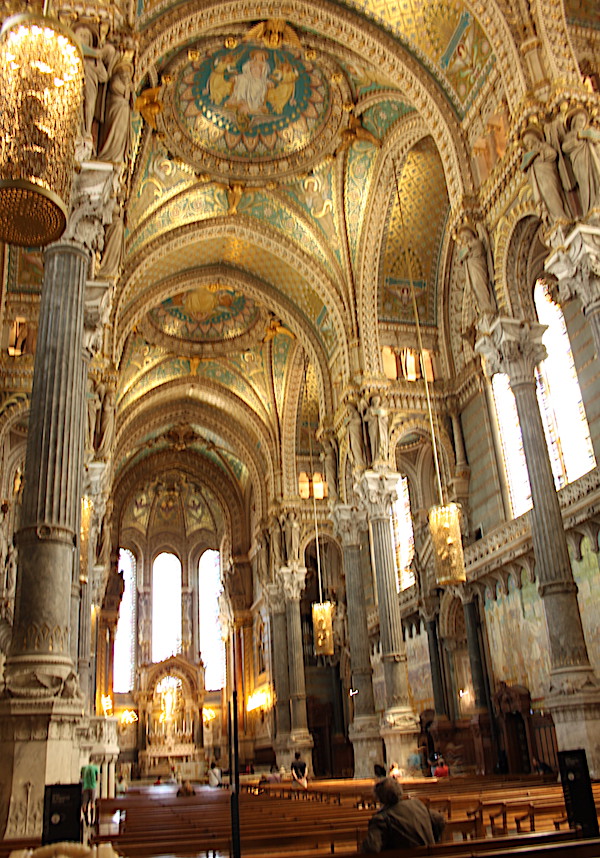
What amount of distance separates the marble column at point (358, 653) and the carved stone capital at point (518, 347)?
309 inches

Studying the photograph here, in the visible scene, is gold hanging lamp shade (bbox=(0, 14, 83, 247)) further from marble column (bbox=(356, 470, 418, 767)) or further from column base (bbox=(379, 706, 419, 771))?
column base (bbox=(379, 706, 419, 771))

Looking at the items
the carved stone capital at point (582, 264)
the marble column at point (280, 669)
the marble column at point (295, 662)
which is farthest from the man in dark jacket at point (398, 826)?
the marble column at point (280, 669)

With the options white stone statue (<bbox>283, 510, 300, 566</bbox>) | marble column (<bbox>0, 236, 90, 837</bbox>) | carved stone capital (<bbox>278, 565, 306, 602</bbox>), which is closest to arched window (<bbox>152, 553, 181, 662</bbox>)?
carved stone capital (<bbox>278, 565, 306, 602</bbox>)

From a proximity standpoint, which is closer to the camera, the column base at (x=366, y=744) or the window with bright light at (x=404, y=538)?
the column base at (x=366, y=744)

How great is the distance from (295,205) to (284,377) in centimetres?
768

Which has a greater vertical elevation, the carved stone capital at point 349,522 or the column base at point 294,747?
the carved stone capital at point 349,522

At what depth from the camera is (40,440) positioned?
8102 millimetres

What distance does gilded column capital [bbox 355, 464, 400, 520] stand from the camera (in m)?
17.5

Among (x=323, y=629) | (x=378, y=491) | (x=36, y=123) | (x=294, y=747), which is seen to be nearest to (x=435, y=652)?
(x=323, y=629)

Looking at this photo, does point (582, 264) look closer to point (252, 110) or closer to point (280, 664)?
point (252, 110)

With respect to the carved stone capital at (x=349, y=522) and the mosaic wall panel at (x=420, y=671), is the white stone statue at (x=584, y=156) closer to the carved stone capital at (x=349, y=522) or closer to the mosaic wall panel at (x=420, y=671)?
the carved stone capital at (x=349, y=522)

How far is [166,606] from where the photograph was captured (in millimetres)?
38219

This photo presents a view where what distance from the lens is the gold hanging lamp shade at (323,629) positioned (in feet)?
66.5

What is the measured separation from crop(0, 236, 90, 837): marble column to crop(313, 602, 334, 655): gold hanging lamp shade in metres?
13.0
